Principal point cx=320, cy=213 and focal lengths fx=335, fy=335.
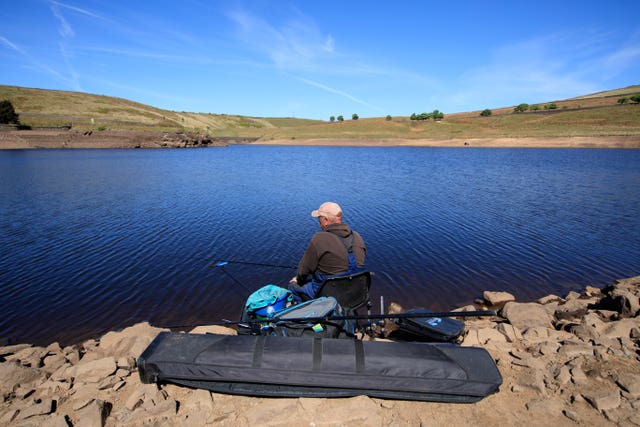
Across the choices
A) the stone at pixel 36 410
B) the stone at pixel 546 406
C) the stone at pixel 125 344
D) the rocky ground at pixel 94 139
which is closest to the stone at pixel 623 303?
the stone at pixel 546 406

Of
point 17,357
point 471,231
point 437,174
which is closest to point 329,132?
point 437,174

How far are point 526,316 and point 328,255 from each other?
4.33 metres

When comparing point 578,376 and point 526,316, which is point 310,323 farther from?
point 526,316

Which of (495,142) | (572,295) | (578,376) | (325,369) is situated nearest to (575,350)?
(578,376)

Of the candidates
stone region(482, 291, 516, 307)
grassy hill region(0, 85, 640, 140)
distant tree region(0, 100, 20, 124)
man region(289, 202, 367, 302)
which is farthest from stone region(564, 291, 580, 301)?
distant tree region(0, 100, 20, 124)

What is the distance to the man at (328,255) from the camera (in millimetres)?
5348

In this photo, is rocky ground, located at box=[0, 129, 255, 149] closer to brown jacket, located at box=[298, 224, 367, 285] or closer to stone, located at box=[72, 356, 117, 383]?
stone, located at box=[72, 356, 117, 383]

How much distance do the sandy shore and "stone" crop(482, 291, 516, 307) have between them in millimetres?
69037

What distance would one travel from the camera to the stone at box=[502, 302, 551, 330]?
20.9 feet

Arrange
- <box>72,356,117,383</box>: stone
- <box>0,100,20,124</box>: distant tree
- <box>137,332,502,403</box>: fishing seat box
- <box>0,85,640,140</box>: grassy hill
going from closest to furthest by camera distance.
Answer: <box>137,332,502,403</box>: fishing seat box, <box>72,356,117,383</box>: stone, <box>0,100,20,124</box>: distant tree, <box>0,85,640,140</box>: grassy hill

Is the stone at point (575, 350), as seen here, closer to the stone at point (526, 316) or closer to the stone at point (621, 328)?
the stone at point (621, 328)

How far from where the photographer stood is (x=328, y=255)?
535cm

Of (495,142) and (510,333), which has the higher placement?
(510,333)

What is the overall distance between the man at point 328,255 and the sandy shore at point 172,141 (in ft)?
241
